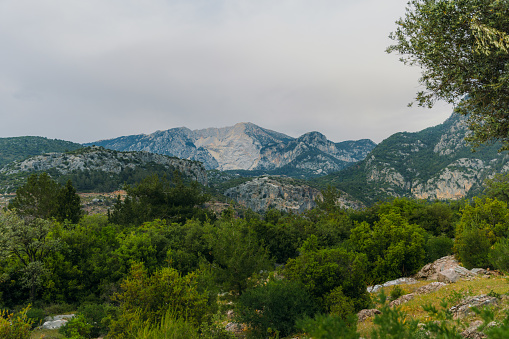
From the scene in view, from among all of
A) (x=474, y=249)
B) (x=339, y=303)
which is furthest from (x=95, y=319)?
(x=474, y=249)

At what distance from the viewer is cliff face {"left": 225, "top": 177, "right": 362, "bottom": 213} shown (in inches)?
6919

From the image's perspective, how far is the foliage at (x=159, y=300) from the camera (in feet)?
32.3

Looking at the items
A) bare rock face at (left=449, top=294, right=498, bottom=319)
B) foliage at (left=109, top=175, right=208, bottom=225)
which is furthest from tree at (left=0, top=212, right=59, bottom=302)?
bare rock face at (left=449, top=294, right=498, bottom=319)

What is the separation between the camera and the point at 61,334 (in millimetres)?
14016

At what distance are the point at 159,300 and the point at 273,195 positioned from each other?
169012mm

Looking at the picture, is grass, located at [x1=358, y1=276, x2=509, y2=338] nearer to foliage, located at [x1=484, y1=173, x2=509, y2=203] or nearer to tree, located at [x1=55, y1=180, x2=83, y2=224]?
foliage, located at [x1=484, y1=173, x2=509, y2=203]

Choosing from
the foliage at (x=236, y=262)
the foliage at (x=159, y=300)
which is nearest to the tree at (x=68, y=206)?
the foliage at (x=236, y=262)

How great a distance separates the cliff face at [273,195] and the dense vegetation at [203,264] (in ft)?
444

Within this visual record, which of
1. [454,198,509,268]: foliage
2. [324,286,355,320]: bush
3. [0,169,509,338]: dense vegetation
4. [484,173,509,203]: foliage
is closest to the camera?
[0,169,509,338]: dense vegetation

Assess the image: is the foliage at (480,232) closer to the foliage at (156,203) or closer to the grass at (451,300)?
the grass at (451,300)

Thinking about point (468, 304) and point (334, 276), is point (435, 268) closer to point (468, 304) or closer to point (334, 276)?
point (334, 276)

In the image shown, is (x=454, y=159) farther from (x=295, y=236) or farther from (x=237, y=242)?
(x=237, y=242)

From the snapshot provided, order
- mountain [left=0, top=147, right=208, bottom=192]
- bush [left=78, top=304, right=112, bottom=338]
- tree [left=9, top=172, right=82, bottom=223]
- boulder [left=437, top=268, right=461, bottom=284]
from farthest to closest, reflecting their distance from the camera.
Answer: mountain [left=0, top=147, right=208, bottom=192]
tree [left=9, top=172, right=82, bottom=223]
bush [left=78, top=304, right=112, bottom=338]
boulder [left=437, top=268, right=461, bottom=284]

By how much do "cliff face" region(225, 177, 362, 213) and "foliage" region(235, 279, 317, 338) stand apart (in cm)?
16052
